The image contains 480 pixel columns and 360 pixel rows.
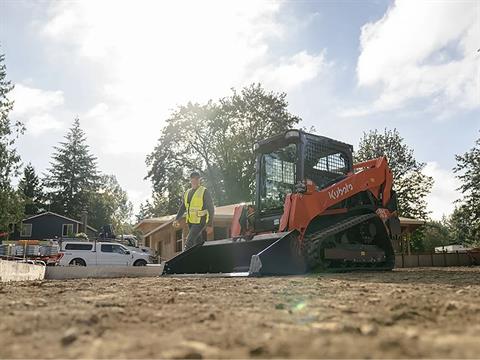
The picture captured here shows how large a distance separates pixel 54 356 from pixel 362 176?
8.11 metres

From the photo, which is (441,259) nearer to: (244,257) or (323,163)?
(323,163)

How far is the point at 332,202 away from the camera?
8570mm

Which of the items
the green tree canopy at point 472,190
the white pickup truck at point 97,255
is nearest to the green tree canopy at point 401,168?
the green tree canopy at point 472,190

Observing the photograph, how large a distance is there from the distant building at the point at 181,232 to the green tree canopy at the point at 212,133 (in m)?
7.26

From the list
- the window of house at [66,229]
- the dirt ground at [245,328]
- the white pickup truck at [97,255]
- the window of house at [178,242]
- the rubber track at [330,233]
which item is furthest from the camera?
the window of house at [66,229]

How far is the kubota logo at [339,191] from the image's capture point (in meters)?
8.57

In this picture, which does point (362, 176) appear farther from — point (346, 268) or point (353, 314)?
point (353, 314)

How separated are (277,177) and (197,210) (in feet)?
5.74

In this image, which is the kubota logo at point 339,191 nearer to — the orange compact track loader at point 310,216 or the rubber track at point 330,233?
the orange compact track loader at point 310,216

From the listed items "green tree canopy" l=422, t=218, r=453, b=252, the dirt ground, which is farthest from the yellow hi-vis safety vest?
"green tree canopy" l=422, t=218, r=453, b=252

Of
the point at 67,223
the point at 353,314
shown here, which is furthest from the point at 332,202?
the point at 67,223

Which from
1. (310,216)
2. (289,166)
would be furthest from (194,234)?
(310,216)

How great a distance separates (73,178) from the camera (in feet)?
200

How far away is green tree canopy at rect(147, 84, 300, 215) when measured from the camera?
4366 centimetres
